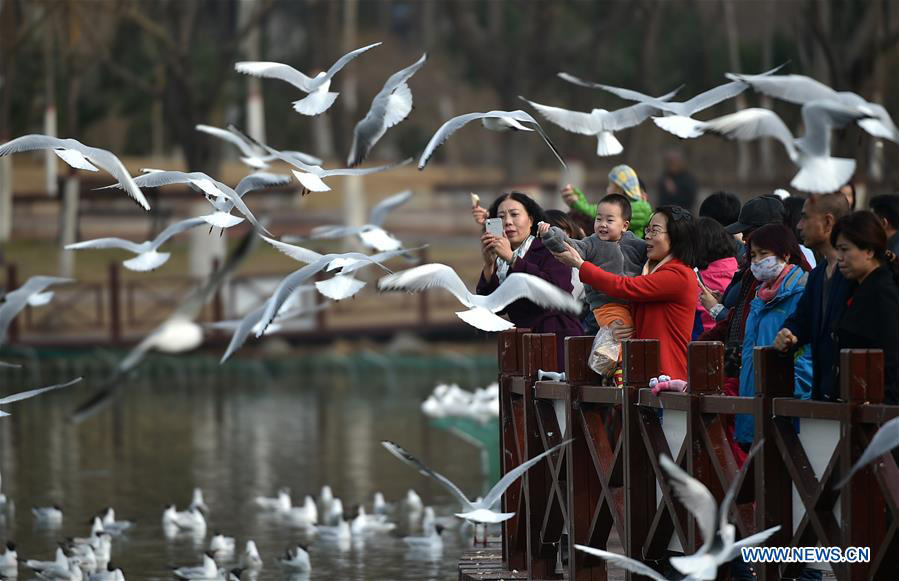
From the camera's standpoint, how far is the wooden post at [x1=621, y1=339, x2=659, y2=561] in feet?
22.2

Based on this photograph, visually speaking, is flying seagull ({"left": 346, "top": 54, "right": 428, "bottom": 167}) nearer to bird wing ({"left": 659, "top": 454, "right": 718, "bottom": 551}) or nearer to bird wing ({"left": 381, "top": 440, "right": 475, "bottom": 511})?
bird wing ({"left": 381, "top": 440, "right": 475, "bottom": 511})

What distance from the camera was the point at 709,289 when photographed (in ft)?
26.2

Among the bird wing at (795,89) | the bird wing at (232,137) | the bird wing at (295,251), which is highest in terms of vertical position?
the bird wing at (232,137)

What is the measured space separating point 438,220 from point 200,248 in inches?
492

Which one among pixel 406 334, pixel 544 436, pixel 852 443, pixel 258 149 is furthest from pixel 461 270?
pixel 852 443

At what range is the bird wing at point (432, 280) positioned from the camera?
24.9ft

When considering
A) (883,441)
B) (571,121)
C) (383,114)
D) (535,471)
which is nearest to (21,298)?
(383,114)

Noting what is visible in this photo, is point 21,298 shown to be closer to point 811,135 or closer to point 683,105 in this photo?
point 683,105

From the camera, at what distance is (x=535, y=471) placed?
26.3ft

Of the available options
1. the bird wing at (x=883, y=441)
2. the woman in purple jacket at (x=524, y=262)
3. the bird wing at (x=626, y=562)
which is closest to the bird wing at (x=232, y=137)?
the woman in purple jacket at (x=524, y=262)

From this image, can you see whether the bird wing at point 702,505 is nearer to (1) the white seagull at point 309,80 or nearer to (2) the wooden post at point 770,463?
(2) the wooden post at point 770,463

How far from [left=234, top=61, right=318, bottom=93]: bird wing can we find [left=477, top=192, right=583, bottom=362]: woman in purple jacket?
1097 mm

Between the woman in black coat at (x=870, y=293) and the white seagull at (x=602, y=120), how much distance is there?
2.20 m

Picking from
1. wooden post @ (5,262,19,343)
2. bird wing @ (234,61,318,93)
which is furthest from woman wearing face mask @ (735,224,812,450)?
wooden post @ (5,262,19,343)
